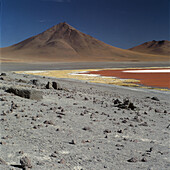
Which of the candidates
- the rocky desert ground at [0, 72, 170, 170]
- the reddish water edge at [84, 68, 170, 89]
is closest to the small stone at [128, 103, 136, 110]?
the rocky desert ground at [0, 72, 170, 170]

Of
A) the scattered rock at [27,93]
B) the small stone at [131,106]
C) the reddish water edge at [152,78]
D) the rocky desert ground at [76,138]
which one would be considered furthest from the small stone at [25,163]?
the reddish water edge at [152,78]

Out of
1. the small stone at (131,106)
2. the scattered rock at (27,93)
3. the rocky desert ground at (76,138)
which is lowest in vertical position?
the rocky desert ground at (76,138)

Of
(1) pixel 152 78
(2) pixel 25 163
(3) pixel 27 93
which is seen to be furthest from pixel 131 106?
(1) pixel 152 78

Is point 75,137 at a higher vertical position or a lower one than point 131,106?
lower

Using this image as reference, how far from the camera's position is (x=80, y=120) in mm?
7375

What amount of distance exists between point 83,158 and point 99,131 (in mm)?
1929

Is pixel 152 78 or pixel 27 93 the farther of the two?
pixel 152 78

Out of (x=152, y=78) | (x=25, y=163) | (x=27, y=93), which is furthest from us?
(x=152, y=78)

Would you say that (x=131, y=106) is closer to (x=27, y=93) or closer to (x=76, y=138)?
(x=27, y=93)

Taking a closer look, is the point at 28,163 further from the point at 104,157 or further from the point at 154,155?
the point at 154,155

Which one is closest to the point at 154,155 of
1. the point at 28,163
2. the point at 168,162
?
the point at 168,162

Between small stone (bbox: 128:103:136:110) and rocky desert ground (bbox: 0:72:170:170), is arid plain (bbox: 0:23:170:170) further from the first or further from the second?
small stone (bbox: 128:103:136:110)

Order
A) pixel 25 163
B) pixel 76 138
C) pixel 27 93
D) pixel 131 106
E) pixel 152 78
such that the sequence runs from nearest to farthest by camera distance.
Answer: pixel 25 163, pixel 76 138, pixel 27 93, pixel 131 106, pixel 152 78

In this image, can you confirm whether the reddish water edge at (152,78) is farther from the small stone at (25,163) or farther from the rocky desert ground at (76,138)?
the small stone at (25,163)
